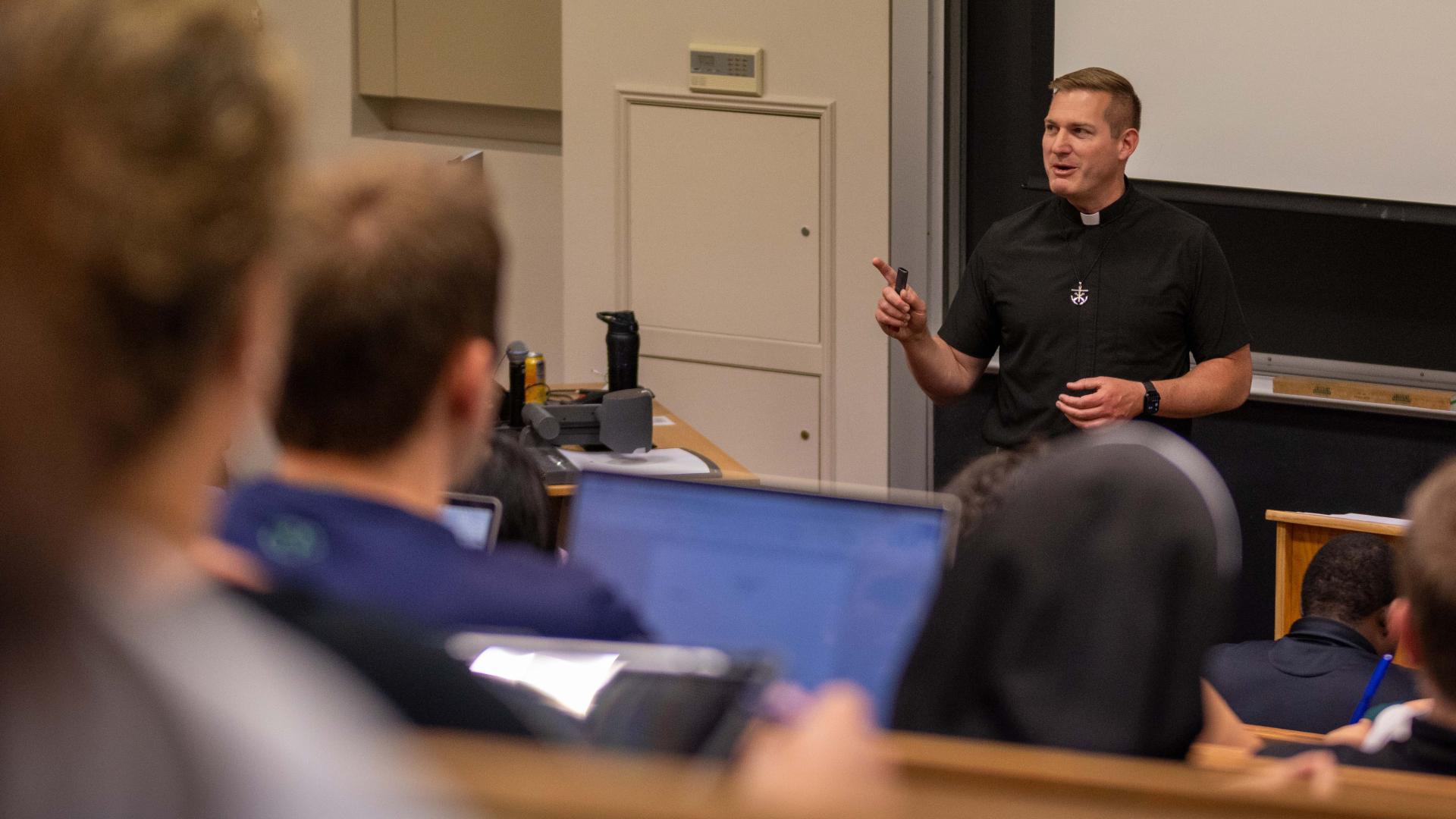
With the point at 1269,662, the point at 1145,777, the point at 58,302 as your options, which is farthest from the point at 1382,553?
the point at 58,302

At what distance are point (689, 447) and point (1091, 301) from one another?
40.8 inches

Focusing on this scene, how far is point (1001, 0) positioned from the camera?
14.2 ft

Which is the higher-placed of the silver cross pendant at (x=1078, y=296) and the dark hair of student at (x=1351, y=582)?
the silver cross pendant at (x=1078, y=296)

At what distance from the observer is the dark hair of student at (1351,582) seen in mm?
2891

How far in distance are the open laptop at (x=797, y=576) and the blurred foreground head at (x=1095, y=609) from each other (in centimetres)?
19

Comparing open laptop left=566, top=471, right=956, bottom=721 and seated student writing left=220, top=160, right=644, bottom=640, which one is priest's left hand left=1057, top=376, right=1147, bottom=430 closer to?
open laptop left=566, top=471, right=956, bottom=721

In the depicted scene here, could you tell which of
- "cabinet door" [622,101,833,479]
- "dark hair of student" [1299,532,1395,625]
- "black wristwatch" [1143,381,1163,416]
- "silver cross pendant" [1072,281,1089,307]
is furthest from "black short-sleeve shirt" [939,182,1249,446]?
"cabinet door" [622,101,833,479]

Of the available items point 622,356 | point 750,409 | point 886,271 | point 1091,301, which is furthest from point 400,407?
point 750,409

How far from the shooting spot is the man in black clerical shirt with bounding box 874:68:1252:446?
3213 mm

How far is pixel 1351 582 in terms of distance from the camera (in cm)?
292

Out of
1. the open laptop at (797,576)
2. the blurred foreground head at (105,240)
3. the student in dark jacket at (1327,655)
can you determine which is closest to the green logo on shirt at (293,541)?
the blurred foreground head at (105,240)

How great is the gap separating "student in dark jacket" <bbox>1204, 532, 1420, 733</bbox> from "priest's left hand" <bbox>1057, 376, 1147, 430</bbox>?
510 mm

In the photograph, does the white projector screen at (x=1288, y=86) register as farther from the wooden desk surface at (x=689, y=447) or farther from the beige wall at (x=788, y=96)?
the wooden desk surface at (x=689, y=447)

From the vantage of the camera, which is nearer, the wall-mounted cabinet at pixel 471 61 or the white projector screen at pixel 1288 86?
the white projector screen at pixel 1288 86
